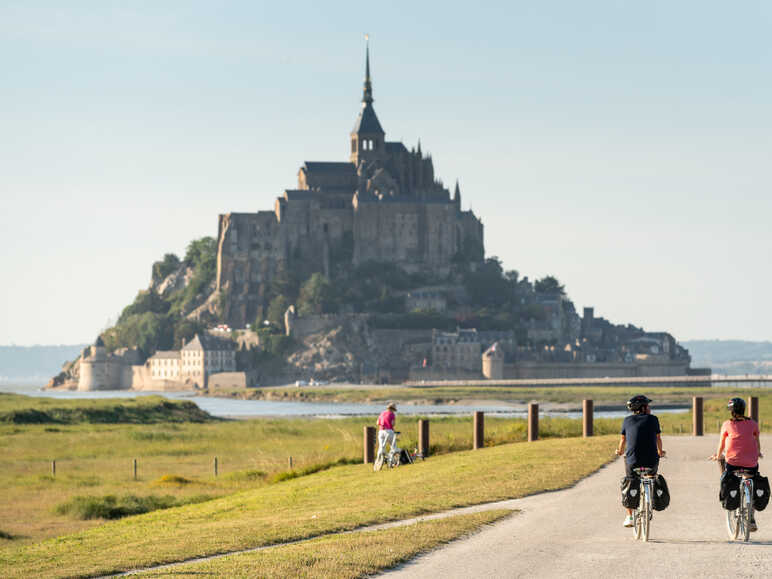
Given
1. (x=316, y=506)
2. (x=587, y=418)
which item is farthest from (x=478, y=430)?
(x=316, y=506)

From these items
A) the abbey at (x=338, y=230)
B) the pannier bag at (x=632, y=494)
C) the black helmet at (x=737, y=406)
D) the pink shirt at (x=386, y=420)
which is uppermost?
the abbey at (x=338, y=230)

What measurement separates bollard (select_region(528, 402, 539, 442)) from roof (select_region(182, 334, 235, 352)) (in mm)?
155489

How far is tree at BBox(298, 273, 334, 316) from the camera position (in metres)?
187

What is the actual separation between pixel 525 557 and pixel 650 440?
2350 mm

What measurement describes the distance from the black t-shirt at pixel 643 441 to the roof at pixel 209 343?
570 feet

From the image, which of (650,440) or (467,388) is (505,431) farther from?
(467,388)

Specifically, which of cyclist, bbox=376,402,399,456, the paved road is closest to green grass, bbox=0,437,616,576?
cyclist, bbox=376,402,399,456

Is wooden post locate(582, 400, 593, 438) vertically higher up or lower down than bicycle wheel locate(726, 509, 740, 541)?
higher up

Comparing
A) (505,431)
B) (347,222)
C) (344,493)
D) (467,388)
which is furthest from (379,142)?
(344,493)

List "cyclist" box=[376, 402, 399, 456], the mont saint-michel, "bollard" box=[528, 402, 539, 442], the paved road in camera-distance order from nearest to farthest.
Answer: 1. the paved road
2. "cyclist" box=[376, 402, 399, 456]
3. "bollard" box=[528, 402, 539, 442]
4. the mont saint-michel

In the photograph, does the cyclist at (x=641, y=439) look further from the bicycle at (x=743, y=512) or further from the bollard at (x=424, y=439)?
the bollard at (x=424, y=439)

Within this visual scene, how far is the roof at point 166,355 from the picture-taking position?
193375 mm

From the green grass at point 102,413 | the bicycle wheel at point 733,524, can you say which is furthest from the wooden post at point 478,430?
the green grass at point 102,413

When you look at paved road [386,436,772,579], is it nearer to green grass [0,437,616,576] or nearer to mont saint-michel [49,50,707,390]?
green grass [0,437,616,576]
